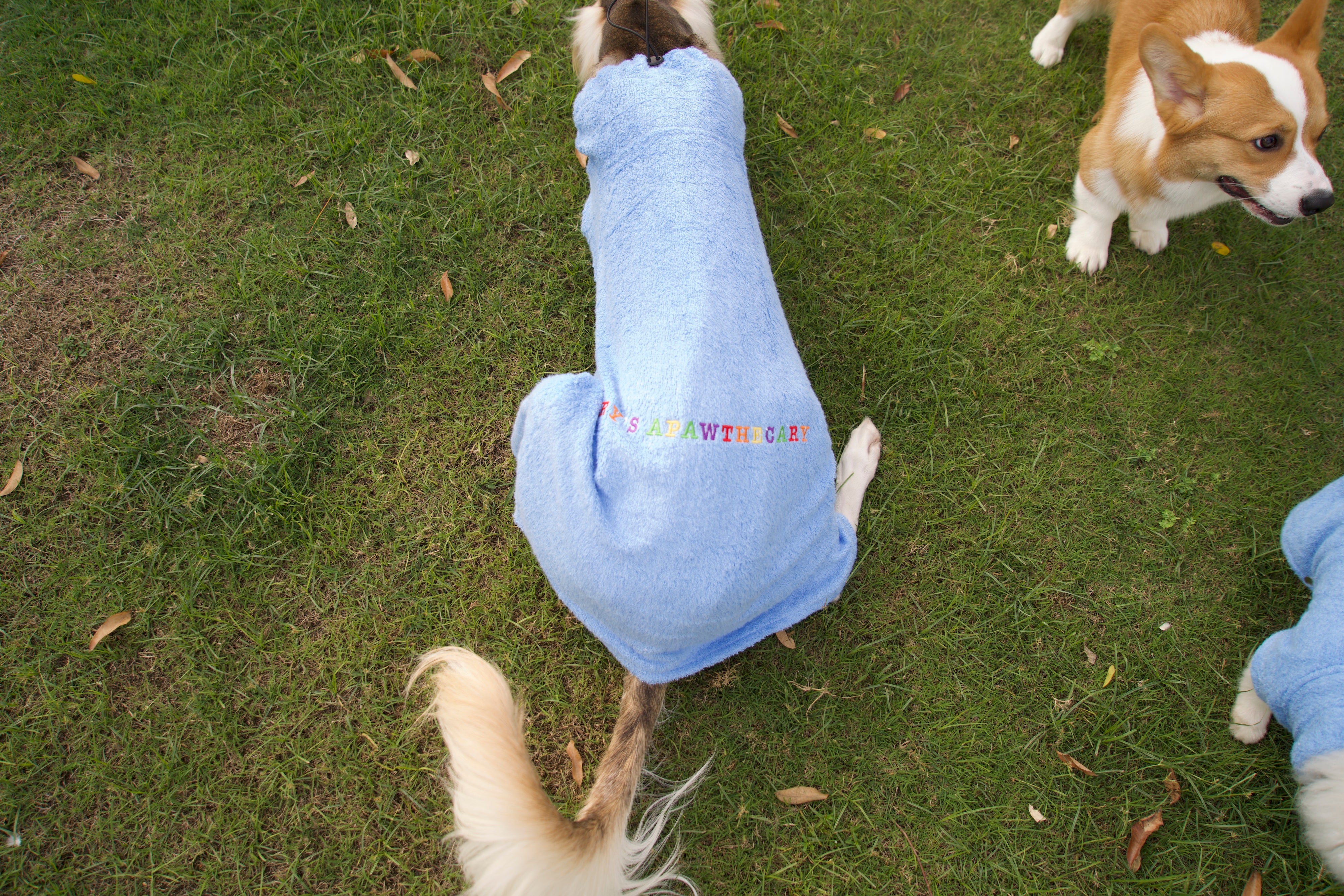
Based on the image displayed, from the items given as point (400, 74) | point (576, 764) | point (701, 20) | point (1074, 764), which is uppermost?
point (701, 20)

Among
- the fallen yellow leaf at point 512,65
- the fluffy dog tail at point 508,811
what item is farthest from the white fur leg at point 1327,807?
the fallen yellow leaf at point 512,65

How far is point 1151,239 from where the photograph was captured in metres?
2.80

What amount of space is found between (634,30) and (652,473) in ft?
4.98

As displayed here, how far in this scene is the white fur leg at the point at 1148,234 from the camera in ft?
8.71

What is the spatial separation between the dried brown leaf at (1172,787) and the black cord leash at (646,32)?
2.94 meters

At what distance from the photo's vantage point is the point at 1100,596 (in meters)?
2.57

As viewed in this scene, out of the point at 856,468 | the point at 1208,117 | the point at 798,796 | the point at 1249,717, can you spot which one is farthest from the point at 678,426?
the point at 1249,717

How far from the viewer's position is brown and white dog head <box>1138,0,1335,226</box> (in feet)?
6.77

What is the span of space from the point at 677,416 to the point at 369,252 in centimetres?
190

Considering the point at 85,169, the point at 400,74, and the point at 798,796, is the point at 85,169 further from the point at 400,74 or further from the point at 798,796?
the point at 798,796

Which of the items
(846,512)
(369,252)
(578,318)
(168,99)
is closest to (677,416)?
(846,512)

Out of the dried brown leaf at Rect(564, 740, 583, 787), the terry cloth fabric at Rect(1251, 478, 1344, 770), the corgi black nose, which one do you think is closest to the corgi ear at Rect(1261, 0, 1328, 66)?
the corgi black nose

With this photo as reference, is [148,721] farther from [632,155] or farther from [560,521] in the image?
[632,155]

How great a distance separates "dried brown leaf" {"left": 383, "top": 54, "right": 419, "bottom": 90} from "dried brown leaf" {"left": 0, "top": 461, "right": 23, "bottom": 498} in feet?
7.01
